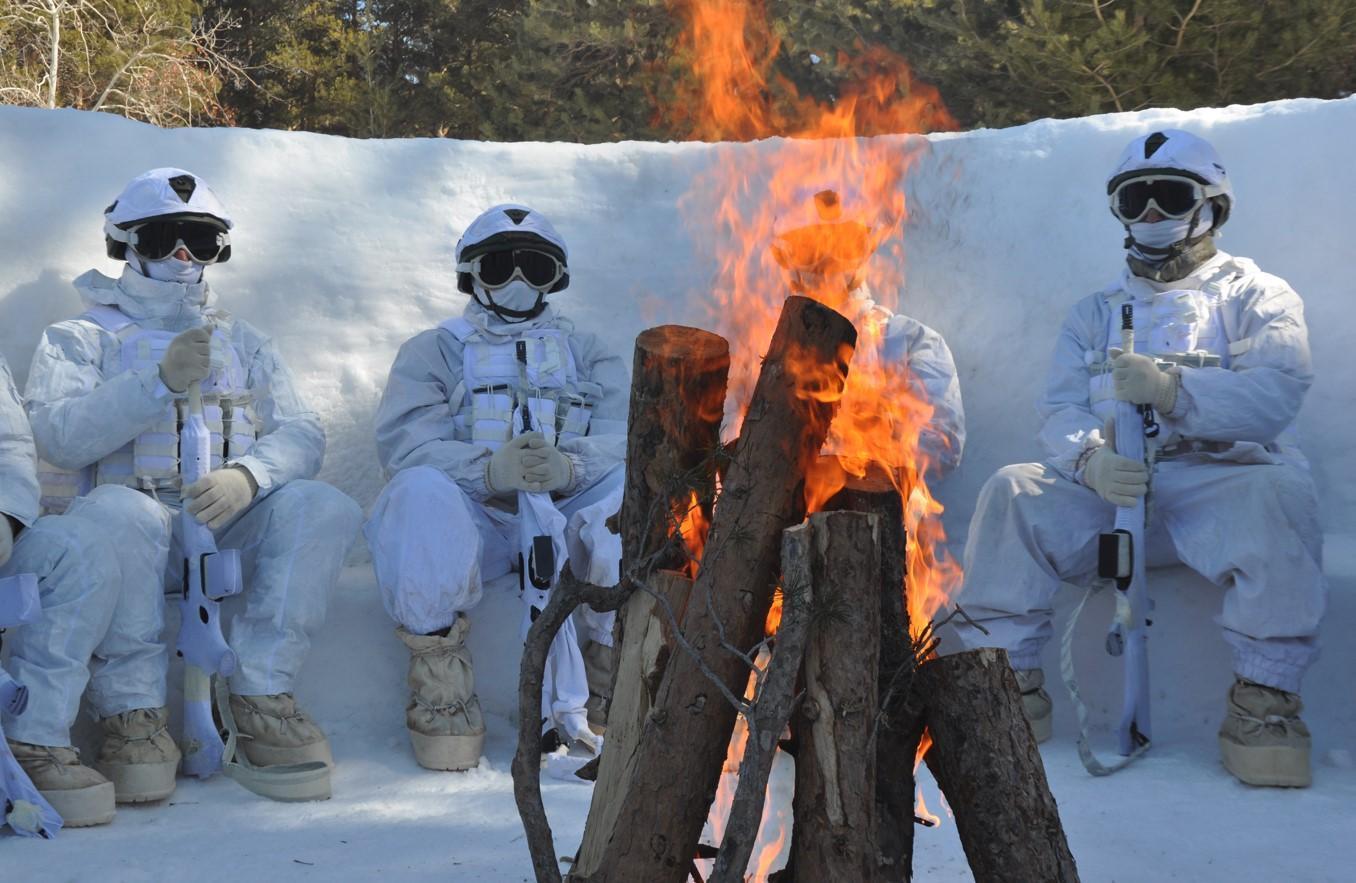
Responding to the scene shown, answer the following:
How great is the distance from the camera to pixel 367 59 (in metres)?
13.4

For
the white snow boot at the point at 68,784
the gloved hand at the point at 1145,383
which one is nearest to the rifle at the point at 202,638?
the white snow boot at the point at 68,784

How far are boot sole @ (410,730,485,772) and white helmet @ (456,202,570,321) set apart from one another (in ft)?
4.59

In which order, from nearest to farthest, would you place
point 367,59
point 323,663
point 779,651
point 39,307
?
point 779,651 → point 323,663 → point 39,307 → point 367,59

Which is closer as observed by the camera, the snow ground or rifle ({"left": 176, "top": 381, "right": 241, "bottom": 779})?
the snow ground

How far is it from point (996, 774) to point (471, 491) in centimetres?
243

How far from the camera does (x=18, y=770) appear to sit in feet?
12.0

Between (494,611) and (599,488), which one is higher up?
(599,488)

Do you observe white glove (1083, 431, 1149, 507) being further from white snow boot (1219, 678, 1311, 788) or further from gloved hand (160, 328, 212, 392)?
gloved hand (160, 328, 212, 392)

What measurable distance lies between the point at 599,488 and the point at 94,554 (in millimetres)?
1494

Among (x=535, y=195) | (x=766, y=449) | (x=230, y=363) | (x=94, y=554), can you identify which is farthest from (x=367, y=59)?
(x=766, y=449)

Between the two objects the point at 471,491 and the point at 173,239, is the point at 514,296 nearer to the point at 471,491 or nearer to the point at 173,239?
the point at 471,491

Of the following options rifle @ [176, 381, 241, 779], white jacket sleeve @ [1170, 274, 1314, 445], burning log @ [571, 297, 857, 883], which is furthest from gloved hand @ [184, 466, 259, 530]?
white jacket sleeve @ [1170, 274, 1314, 445]

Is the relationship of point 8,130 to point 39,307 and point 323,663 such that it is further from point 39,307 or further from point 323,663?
point 323,663

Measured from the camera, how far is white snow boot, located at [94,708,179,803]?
395 centimetres
